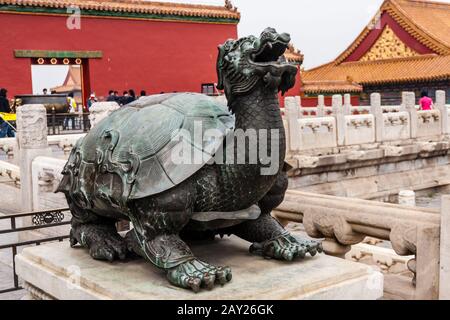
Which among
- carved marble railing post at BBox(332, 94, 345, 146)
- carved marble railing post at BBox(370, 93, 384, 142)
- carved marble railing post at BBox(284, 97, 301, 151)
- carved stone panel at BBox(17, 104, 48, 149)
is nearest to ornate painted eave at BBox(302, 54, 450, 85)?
carved marble railing post at BBox(370, 93, 384, 142)

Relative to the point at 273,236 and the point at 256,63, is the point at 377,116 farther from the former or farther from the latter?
the point at 256,63

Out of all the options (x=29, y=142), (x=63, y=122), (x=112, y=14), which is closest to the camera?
(x=29, y=142)

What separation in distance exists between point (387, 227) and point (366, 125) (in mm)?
8603

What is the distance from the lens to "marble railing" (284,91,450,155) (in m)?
10.2

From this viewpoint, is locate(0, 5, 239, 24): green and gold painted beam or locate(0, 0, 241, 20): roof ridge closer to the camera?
locate(0, 5, 239, 24): green and gold painted beam

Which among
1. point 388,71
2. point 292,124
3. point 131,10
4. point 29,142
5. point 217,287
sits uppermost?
point 131,10

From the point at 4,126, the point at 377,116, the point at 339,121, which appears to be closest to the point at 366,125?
the point at 377,116

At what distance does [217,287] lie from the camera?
2174 mm

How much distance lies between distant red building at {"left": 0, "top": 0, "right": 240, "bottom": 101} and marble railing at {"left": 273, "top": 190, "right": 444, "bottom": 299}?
14.2 m

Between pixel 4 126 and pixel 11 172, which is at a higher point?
pixel 4 126

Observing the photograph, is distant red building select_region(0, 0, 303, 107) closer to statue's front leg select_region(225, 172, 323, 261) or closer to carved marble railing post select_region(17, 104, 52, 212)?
carved marble railing post select_region(17, 104, 52, 212)

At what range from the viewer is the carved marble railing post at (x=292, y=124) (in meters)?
9.81

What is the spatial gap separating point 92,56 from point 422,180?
35.2ft

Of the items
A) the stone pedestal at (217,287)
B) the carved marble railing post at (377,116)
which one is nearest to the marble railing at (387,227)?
the stone pedestal at (217,287)
